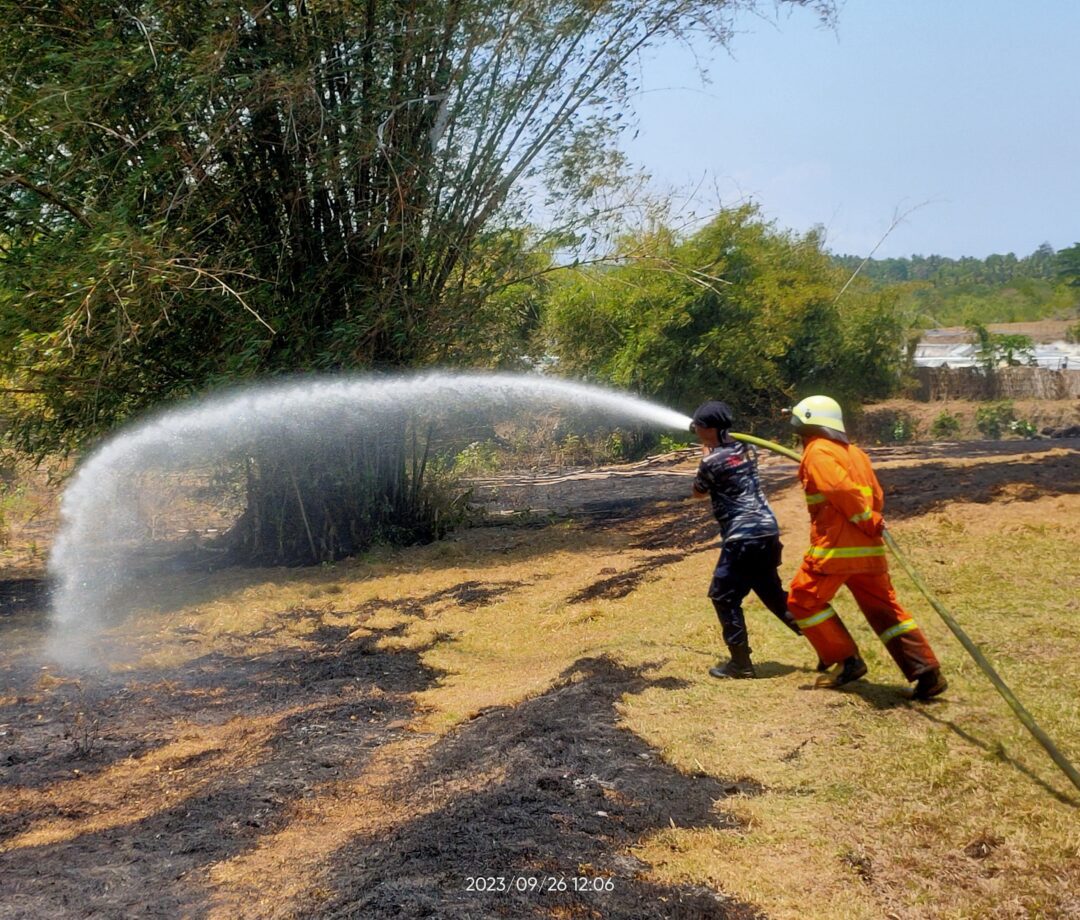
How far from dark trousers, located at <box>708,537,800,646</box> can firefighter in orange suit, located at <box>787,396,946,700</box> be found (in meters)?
0.48

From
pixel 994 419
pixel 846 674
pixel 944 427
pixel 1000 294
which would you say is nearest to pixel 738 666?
pixel 846 674

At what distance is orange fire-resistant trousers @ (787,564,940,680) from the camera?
18.4ft

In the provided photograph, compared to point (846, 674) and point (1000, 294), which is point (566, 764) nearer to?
point (846, 674)

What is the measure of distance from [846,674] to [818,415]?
1.38m

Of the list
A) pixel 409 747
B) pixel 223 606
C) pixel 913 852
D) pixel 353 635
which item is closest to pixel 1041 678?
pixel 913 852

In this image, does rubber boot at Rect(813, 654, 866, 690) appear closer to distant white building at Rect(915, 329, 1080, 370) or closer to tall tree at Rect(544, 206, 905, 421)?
tall tree at Rect(544, 206, 905, 421)

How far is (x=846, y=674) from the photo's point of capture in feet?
19.4

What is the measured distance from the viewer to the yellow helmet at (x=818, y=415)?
5.86 meters

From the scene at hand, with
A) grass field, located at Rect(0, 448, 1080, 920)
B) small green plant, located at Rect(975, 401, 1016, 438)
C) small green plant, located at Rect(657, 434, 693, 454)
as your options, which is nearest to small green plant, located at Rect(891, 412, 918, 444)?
small green plant, located at Rect(975, 401, 1016, 438)

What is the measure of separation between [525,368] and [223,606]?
620cm

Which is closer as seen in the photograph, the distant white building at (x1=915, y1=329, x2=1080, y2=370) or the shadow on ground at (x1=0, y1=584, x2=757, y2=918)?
the shadow on ground at (x1=0, y1=584, x2=757, y2=918)

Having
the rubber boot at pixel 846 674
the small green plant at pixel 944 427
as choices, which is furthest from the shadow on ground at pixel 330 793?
the small green plant at pixel 944 427

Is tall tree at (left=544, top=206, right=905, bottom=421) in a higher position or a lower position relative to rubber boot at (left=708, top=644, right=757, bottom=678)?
higher

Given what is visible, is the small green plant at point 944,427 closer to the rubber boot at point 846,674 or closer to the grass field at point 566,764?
the grass field at point 566,764
